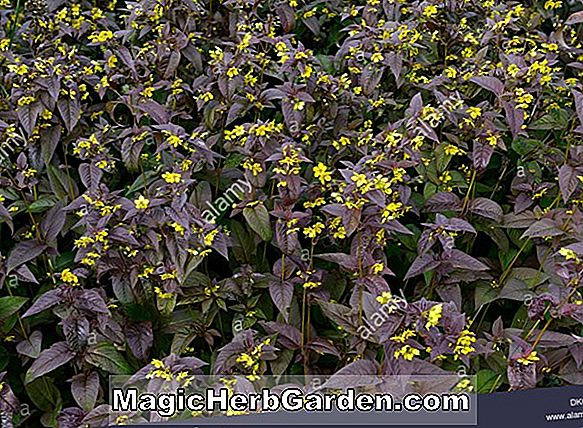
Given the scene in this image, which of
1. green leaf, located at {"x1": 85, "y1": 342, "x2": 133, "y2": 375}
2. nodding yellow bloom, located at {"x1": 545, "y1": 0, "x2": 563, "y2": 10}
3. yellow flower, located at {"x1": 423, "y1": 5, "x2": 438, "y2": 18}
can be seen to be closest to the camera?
green leaf, located at {"x1": 85, "y1": 342, "x2": 133, "y2": 375}

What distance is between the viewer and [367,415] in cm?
206

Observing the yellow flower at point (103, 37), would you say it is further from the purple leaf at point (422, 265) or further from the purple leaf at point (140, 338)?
the purple leaf at point (422, 265)

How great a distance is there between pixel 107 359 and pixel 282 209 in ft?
1.98

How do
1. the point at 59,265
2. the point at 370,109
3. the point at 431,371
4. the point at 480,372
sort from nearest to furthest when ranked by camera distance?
the point at 431,371
the point at 480,372
the point at 59,265
the point at 370,109

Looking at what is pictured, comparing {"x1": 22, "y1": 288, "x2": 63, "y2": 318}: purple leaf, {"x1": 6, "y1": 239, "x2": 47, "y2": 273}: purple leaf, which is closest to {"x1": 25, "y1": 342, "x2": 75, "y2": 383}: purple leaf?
{"x1": 22, "y1": 288, "x2": 63, "y2": 318}: purple leaf

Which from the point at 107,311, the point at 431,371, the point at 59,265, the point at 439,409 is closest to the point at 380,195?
the point at 431,371

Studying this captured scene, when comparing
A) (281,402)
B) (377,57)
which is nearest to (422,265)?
A: (281,402)

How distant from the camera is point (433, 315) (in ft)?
6.22

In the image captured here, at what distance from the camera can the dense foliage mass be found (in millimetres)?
2092

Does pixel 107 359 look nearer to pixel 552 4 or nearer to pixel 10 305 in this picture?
pixel 10 305

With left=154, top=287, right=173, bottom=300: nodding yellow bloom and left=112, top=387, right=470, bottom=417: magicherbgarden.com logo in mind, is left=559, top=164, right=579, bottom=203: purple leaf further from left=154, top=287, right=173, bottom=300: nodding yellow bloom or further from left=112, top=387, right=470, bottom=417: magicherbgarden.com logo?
left=154, top=287, right=173, bottom=300: nodding yellow bloom

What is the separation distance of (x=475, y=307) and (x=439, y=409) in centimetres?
37

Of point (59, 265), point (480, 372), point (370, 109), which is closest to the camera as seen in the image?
point (480, 372)

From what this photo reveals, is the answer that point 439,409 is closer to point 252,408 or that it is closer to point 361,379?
point 361,379
